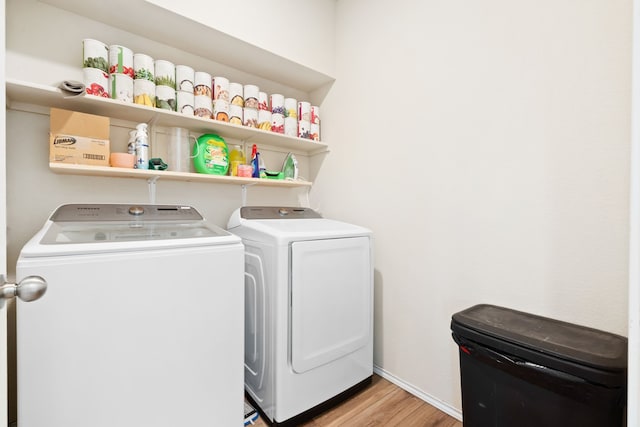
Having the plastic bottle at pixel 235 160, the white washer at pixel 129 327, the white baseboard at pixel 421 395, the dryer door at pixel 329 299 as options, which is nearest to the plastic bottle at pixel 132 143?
the white washer at pixel 129 327

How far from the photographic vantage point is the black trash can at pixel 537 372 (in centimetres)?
92

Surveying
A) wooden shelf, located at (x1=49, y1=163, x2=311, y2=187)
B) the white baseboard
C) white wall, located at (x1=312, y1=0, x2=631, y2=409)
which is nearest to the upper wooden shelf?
white wall, located at (x1=312, y1=0, x2=631, y2=409)

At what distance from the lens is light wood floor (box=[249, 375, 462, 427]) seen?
1.58 m

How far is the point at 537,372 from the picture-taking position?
3.38 ft

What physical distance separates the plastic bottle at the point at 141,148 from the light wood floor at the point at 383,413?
1.52 metres

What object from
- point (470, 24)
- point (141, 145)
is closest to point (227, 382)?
point (141, 145)

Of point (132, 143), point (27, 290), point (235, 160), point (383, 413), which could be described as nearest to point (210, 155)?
point (235, 160)

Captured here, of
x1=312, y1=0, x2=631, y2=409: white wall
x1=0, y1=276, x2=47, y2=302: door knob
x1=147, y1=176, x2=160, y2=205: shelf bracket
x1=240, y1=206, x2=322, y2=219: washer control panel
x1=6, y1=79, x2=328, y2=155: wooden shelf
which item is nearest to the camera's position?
x1=0, y1=276, x2=47, y2=302: door knob

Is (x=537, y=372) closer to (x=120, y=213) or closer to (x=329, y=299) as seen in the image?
(x=329, y=299)

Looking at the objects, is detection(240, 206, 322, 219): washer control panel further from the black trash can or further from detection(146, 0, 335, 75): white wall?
the black trash can

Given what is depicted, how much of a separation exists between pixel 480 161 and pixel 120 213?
6.17 feet

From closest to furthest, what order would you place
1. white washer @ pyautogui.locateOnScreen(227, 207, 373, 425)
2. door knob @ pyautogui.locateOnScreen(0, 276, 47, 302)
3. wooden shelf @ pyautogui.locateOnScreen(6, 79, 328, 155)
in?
door knob @ pyautogui.locateOnScreen(0, 276, 47, 302), wooden shelf @ pyautogui.locateOnScreen(6, 79, 328, 155), white washer @ pyautogui.locateOnScreen(227, 207, 373, 425)

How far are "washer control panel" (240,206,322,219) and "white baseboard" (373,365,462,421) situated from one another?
46.9 inches

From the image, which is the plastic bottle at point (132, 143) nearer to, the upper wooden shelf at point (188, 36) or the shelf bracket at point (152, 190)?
the shelf bracket at point (152, 190)
